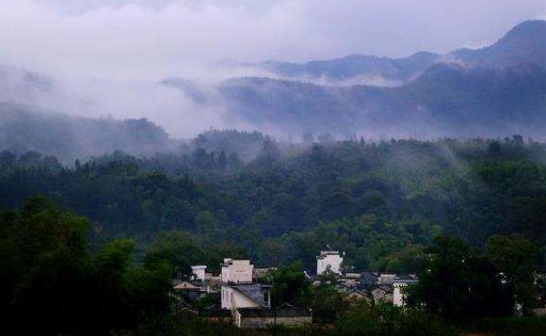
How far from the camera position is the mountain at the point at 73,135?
104438 millimetres

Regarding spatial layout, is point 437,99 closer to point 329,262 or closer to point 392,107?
point 392,107

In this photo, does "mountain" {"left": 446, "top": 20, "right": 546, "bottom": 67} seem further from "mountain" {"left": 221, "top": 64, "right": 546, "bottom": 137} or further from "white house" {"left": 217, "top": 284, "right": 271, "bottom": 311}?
"white house" {"left": 217, "top": 284, "right": 271, "bottom": 311}

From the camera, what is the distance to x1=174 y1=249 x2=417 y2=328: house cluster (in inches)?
1049

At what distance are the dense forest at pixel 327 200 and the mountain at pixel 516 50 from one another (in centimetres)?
6406

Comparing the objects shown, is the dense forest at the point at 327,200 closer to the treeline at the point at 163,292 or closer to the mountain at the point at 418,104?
the treeline at the point at 163,292

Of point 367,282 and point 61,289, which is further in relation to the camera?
point 367,282

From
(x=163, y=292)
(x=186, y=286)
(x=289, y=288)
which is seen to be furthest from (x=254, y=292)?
(x=163, y=292)

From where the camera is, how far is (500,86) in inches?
5354

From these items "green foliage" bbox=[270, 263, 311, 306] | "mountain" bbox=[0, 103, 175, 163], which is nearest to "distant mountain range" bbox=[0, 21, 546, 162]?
"mountain" bbox=[0, 103, 175, 163]

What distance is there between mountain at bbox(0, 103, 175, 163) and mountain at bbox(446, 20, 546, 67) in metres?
58.3

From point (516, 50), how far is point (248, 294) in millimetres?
125513

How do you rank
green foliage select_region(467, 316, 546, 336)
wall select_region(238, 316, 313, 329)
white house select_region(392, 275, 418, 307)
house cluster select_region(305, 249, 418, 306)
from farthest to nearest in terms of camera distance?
house cluster select_region(305, 249, 418, 306) < white house select_region(392, 275, 418, 307) < wall select_region(238, 316, 313, 329) < green foliage select_region(467, 316, 546, 336)

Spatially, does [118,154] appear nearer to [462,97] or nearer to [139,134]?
[139,134]

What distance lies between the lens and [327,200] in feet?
215
